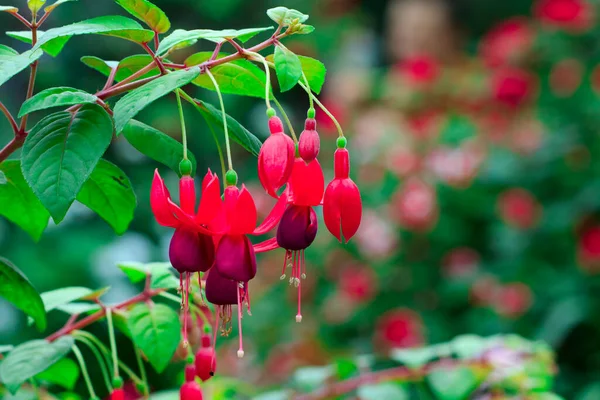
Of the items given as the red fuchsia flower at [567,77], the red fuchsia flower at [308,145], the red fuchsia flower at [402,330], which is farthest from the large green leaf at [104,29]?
the red fuchsia flower at [567,77]

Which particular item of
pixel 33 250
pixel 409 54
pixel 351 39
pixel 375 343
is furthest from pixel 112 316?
pixel 351 39

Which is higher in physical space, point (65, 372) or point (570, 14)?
point (570, 14)

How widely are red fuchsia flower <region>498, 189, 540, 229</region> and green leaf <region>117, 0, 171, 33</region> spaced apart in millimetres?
1596

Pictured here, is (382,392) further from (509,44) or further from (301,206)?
(509,44)

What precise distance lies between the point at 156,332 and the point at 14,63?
22 cm

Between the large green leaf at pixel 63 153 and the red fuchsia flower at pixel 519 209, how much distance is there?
1.63 metres

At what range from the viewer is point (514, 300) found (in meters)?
1.90

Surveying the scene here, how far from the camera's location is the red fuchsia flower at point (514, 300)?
189cm

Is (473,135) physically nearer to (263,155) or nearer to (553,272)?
(553,272)

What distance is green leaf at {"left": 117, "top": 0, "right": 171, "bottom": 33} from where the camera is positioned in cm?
48

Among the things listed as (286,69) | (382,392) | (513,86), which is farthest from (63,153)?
(513,86)

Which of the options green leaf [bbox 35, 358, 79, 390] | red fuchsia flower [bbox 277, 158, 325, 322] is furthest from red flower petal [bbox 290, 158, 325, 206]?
green leaf [bbox 35, 358, 79, 390]

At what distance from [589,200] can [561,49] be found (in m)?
0.47

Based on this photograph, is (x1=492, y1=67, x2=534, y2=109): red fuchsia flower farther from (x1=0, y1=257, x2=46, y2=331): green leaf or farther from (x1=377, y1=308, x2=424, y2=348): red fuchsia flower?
(x1=0, y1=257, x2=46, y2=331): green leaf
